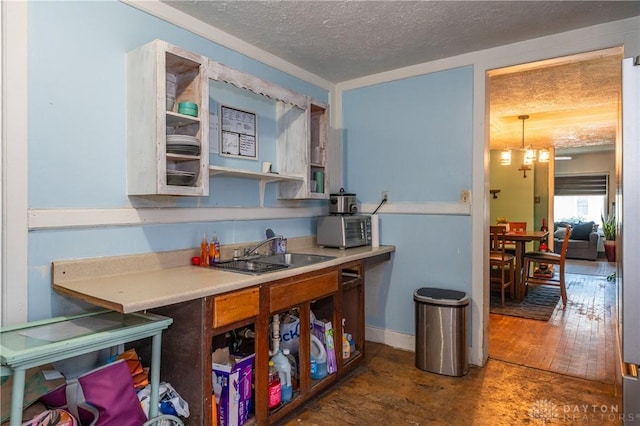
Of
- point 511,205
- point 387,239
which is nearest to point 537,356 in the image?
point 387,239

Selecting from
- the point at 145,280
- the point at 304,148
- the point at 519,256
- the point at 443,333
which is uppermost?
the point at 304,148

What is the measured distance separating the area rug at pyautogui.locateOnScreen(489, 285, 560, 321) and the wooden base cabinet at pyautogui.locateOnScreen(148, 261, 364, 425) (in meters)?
2.52

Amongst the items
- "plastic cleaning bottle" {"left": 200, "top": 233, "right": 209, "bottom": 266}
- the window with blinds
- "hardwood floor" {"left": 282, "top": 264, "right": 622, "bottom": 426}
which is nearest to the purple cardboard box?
"hardwood floor" {"left": 282, "top": 264, "right": 622, "bottom": 426}

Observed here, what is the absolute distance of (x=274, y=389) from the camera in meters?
2.04

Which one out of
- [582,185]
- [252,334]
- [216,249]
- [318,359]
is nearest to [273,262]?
[216,249]

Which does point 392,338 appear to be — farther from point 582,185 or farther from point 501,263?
point 582,185

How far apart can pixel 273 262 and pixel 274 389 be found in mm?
841

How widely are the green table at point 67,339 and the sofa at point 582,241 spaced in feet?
29.5

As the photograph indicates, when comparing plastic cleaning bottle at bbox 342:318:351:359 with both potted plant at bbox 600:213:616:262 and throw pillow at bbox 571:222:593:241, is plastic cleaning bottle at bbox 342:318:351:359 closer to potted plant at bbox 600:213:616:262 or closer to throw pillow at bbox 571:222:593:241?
potted plant at bbox 600:213:616:262

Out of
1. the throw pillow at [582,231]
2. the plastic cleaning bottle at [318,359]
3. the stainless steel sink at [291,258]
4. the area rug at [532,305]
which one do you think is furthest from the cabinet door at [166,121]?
the throw pillow at [582,231]

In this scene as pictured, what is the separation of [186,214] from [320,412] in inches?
54.5

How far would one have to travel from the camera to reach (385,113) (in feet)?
10.8

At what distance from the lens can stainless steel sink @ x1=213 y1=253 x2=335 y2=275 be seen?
7.35 ft

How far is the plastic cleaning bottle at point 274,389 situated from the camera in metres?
2.02
